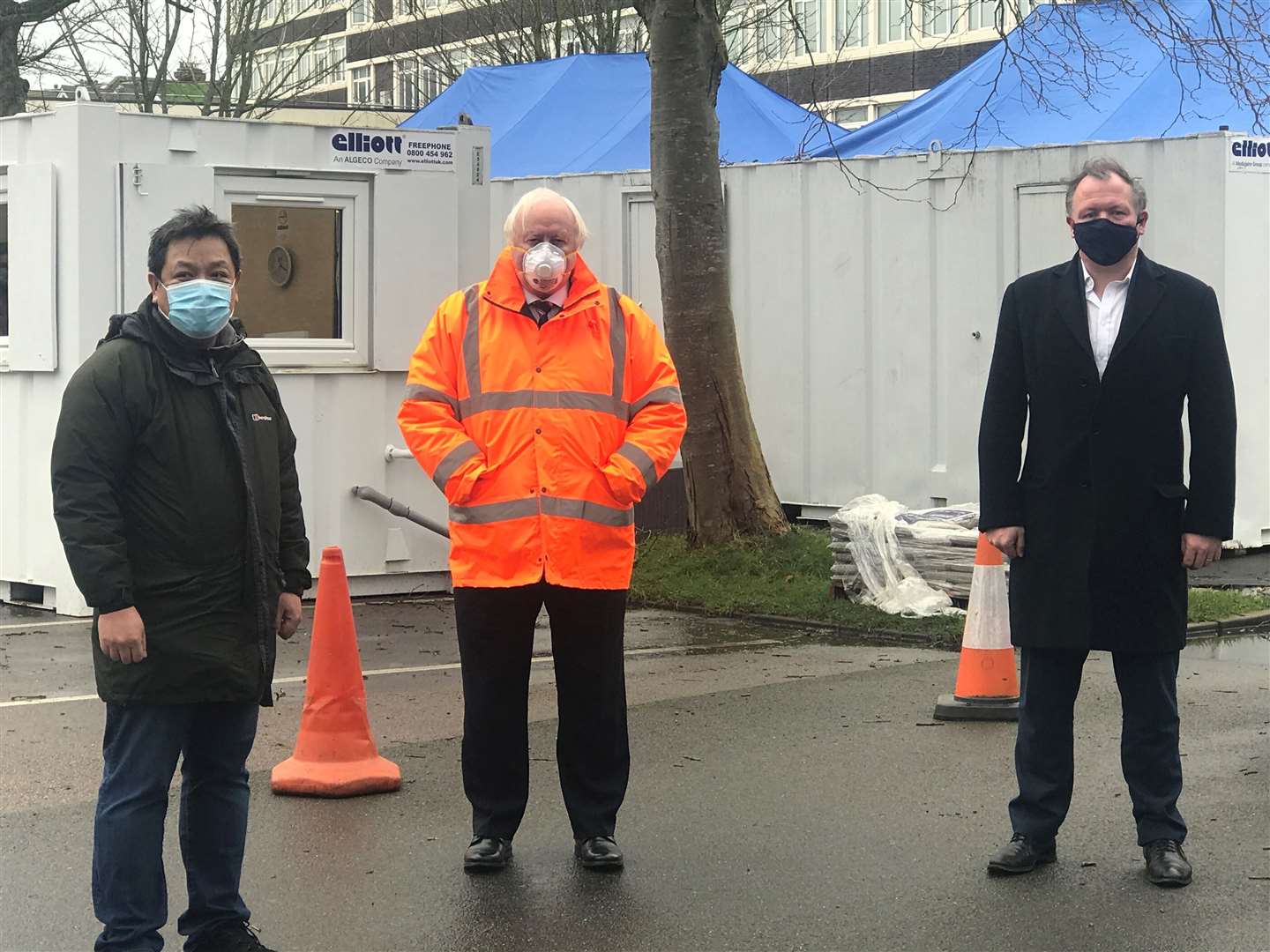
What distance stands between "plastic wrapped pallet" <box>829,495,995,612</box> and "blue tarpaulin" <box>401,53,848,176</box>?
7534 mm

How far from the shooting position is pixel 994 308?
13898mm

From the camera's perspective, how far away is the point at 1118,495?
5.45m

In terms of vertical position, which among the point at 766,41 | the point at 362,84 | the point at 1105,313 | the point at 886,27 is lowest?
the point at 1105,313

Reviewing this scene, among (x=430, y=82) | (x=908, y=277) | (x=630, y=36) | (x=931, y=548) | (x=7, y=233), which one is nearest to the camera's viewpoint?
(x=931, y=548)

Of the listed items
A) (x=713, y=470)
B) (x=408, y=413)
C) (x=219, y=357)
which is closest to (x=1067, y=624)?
(x=408, y=413)

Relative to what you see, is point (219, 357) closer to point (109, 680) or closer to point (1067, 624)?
point (109, 680)

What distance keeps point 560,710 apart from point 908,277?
364 inches

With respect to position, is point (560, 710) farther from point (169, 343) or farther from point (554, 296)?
point (169, 343)

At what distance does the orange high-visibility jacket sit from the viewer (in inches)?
212

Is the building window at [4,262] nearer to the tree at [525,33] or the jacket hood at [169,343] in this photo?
the jacket hood at [169,343]

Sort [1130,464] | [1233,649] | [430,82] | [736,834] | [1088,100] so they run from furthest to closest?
[430,82], [1088,100], [1233,649], [736,834], [1130,464]

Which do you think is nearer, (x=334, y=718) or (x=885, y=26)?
(x=334, y=718)

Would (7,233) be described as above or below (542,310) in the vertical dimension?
above

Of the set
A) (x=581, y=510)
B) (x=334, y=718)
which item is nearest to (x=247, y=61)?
(x=334, y=718)
